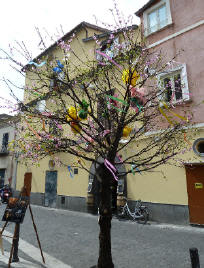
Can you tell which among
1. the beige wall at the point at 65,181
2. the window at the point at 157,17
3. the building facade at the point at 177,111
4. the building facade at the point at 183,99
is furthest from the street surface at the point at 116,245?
the window at the point at 157,17

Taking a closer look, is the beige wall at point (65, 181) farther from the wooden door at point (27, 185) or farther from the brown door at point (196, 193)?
the wooden door at point (27, 185)

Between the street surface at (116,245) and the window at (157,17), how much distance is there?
9.59 metres

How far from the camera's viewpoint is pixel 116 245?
6.30 meters

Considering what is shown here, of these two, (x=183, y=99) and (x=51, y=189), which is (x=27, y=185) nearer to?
(x=183, y=99)

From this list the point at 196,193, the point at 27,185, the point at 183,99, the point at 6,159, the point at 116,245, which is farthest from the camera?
the point at 6,159

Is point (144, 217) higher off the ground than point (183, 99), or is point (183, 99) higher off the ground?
point (183, 99)

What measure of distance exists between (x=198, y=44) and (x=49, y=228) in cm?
1015

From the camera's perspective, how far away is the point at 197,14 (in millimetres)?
9586

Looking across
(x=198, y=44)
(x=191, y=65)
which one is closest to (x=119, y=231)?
(x=191, y=65)

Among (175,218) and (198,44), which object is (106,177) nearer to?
(175,218)

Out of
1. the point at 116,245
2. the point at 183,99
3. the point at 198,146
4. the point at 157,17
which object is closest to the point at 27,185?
the point at 116,245

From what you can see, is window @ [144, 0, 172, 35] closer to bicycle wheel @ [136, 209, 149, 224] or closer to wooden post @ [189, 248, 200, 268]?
bicycle wheel @ [136, 209, 149, 224]

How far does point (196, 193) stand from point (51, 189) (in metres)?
9.95

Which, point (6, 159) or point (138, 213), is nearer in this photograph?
point (138, 213)
